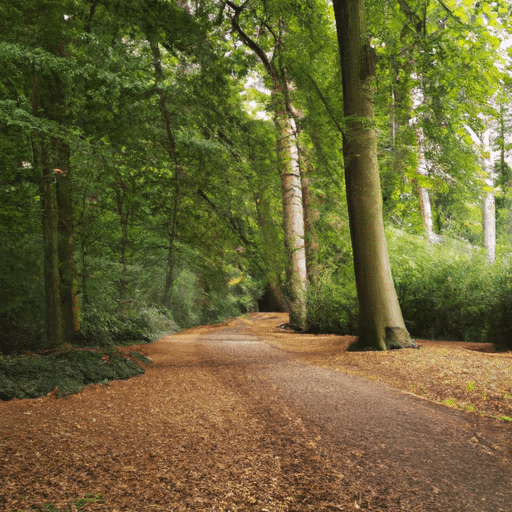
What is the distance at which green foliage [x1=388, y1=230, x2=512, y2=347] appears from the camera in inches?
294

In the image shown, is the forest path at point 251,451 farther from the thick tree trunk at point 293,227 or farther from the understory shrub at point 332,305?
the thick tree trunk at point 293,227

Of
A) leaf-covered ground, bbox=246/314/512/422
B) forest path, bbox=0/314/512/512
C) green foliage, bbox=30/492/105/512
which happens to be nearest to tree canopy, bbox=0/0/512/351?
leaf-covered ground, bbox=246/314/512/422

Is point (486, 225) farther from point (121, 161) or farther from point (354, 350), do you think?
point (121, 161)

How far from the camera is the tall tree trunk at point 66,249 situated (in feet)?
25.3

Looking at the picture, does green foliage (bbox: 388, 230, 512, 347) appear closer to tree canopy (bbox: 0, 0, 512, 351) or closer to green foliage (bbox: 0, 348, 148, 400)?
tree canopy (bbox: 0, 0, 512, 351)

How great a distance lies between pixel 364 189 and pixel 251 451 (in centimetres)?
538

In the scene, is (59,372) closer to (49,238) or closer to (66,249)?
(49,238)

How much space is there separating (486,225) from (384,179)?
10.8 metres

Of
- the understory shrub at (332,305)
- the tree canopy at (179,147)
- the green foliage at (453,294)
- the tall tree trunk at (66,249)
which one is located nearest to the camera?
the tree canopy at (179,147)

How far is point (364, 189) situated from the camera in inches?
285

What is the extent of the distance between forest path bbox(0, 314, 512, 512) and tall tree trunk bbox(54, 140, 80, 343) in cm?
421

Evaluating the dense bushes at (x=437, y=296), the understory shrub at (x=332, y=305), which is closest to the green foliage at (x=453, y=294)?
the dense bushes at (x=437, y=296)

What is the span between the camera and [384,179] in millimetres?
10352

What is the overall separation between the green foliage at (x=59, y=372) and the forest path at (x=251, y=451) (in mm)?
221
